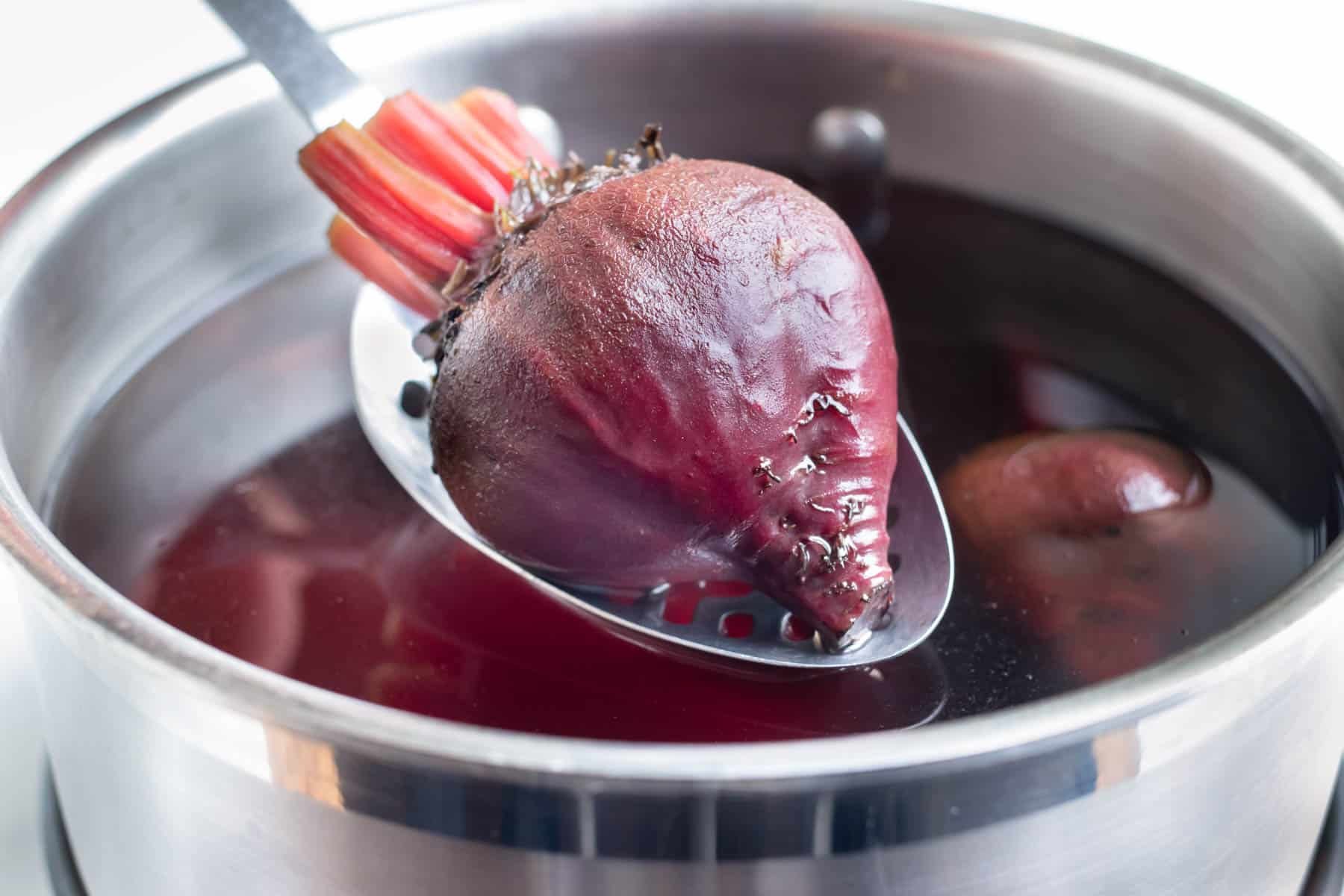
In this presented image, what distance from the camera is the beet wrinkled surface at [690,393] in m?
0.58

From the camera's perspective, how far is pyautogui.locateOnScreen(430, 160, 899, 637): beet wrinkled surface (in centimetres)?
58

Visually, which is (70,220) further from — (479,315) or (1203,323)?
(1203,323)

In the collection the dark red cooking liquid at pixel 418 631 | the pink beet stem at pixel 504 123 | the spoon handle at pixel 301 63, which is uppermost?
the spoon handle at pixel 301 63

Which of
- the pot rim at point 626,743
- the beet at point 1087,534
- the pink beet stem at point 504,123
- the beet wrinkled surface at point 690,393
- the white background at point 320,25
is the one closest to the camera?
the pot rim at point 626,743

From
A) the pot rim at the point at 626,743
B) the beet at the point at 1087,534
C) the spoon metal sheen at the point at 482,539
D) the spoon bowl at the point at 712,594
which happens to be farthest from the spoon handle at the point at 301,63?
the beet at the point at 1087,534

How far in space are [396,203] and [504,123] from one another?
0.37 feet

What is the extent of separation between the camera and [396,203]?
28.1 inches

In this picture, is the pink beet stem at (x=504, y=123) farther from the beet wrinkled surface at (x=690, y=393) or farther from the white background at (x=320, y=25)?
the white background at (x=320, y=25)

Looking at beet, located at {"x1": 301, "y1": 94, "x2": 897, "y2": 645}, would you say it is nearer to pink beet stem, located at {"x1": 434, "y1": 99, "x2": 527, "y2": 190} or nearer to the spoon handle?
pink beet stem, located at {"x1": 434, "y1": 99, "x2": 527, "y2": 190}

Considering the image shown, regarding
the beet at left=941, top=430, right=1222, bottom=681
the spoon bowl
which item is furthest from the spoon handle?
the beet at left=941, top=430, right=1222, bottom=681

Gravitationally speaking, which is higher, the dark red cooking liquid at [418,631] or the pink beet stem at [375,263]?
the pink beet stem at [375,263]

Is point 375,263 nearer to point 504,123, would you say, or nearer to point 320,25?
point 504,123

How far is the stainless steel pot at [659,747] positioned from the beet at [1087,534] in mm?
89

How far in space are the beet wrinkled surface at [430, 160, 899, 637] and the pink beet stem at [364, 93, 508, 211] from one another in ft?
0.37
